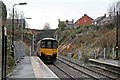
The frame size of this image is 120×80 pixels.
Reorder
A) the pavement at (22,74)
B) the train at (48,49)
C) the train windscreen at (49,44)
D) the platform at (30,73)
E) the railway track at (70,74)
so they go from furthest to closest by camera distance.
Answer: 1. the train windscreen at (49,44)
2. the train at (48,49)
3. the railway track at (70,74)
4. the platform at (30,73)
5. the pavement at (22,74)

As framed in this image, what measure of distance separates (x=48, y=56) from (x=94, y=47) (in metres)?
16.3

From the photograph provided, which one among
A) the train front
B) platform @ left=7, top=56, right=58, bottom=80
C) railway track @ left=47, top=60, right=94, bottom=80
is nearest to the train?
the train front

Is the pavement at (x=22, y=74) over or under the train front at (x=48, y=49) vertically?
under

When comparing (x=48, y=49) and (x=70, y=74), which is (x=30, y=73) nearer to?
(x=70, y=74)

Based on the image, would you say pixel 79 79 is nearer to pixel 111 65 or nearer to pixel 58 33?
pixel 111 65

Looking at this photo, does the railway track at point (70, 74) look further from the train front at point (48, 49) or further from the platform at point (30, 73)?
the train front at point (48, 49)

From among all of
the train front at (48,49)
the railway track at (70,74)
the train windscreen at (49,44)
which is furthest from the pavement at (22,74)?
the train windscreen at (49,44)

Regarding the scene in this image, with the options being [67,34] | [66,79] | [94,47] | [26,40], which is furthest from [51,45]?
[26,40]

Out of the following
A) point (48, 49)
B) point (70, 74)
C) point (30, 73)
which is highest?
point (48, 49)

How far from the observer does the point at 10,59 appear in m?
28.4

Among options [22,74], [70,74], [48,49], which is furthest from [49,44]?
[22,74]

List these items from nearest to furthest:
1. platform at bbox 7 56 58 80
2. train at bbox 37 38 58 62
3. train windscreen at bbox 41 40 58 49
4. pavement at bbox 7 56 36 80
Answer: pavement at bbox 7 56 36 80 → platform at bbox 7 56 58 80 → train at bbox 37 38 58 62 → train windscreen at bbox 41 40 58 49

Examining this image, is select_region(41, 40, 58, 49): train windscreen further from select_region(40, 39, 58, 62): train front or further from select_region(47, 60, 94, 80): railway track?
select_region(47, 60, 94, 80): railway track

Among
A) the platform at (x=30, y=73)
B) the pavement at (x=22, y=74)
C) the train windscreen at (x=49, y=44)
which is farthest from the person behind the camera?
the train windscreen at (x=49, y=44)
